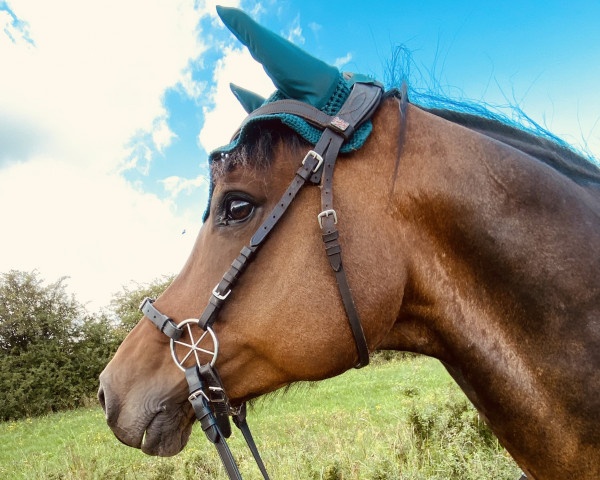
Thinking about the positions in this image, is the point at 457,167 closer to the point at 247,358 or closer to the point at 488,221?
the point at 488,221

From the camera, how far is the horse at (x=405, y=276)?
1.70m

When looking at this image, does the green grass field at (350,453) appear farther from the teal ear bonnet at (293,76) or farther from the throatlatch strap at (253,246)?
the teal ear bonnet at (293,76)

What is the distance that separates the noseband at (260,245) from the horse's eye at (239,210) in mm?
122

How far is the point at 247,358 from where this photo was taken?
1.96m

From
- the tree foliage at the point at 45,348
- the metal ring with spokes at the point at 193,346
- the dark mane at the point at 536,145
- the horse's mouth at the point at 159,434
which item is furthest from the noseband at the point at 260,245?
the tree foliage at the point at 45,348

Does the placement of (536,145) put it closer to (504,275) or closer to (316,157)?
(504,275)

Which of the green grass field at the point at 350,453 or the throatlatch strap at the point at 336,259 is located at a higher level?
the throatlatch strap at the point at 336,259

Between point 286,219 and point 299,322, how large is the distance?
45cm

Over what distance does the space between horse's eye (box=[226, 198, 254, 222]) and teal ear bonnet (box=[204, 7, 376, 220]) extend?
26cm

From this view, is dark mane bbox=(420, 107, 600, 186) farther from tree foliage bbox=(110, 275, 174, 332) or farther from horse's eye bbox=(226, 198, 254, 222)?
tree foliage bbox=(110, 275, 174, 332)

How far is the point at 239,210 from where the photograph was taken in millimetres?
1994

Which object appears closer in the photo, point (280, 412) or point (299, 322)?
point (299, 322)

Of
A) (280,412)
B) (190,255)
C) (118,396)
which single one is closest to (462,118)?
(190,255)

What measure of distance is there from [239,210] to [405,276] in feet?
2.63
